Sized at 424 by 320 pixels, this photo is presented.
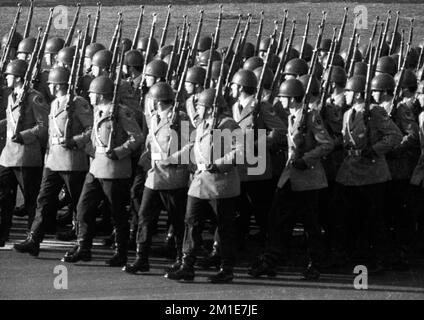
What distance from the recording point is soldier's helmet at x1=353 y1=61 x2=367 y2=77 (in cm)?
1586

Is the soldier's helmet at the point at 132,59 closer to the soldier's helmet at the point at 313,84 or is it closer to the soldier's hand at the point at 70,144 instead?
the soldier's helmet at the point at 313,84

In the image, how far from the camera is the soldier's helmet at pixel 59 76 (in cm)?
1420

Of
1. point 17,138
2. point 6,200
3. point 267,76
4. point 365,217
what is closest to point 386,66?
point 267,76

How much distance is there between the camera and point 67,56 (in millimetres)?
15711

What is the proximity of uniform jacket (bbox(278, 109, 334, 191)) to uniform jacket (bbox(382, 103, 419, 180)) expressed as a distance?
1.05 metres

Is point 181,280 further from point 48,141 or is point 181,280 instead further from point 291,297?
point 48,141

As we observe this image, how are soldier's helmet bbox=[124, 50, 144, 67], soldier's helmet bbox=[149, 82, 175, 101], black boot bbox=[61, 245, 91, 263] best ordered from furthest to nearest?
soldier's helmet bbox=[124, 50, 144, 67] < black boot bbox=[61, 245, 91, 263] < soldier's helmet bbox=[149, 82, 175, 101]

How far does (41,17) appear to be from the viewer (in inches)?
1051

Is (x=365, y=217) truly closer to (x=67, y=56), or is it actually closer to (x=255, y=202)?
(x=255, y=202)

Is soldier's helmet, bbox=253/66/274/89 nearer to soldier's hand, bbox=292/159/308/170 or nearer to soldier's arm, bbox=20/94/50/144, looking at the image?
soldier's hand, bbox=292/159/308/170

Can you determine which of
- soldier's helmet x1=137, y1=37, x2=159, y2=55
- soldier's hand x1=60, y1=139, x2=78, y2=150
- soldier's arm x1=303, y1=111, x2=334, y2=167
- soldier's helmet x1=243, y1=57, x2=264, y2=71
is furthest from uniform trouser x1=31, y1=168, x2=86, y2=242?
soldier's helmet x1=137, y1=37, x2=159, y2=55

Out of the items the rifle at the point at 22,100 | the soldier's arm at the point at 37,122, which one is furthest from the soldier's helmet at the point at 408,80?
the rifle at the point at 22,100

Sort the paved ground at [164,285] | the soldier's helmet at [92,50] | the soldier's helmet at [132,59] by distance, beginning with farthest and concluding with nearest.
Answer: the soldier's helmet at [92,50], the soldier's helmet at [132,59], the paved ground at [164,285]

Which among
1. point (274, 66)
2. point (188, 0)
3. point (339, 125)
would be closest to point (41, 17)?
point (188, 0)
